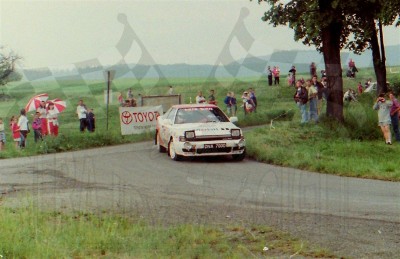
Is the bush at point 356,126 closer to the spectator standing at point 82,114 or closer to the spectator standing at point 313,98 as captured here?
the spectator standing at point 313,98

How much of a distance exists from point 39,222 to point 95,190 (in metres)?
3.49

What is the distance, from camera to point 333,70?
25547mm

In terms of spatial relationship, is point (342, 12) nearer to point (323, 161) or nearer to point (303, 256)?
point (323, 161)

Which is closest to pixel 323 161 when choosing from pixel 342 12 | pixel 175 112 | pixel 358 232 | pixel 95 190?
pixel 175 112

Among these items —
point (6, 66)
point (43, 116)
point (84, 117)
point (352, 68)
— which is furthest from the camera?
point (6, 66)

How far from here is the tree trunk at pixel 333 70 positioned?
83.6ft

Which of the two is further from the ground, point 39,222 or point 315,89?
point 315,89

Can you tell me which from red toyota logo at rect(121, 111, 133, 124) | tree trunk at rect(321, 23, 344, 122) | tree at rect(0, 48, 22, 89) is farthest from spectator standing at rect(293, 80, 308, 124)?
tree at rect(0, 48, 22, 89)

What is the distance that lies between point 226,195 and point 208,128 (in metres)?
5.99

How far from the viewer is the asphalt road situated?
365 inches

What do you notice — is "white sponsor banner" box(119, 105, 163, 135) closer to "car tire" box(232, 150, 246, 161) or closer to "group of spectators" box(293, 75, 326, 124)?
"group of spectators" box(293, 75, 326, 124)

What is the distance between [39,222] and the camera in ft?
31.3

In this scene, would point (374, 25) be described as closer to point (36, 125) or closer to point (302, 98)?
point (302, 98)

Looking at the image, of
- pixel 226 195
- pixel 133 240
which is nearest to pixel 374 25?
pixel 226 195
